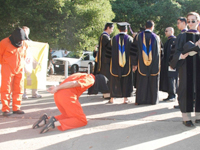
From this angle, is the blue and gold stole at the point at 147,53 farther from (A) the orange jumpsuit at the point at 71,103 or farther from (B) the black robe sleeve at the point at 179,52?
(A) the orange jumpsuit at the point at 71,103

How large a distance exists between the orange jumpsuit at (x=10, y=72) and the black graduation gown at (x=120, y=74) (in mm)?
2419

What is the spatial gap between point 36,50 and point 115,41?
106 inches

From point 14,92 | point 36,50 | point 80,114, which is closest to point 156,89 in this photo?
point 80,114

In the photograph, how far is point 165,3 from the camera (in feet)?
73.2

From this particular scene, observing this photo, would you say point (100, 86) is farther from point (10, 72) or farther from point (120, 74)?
point (120, 74)

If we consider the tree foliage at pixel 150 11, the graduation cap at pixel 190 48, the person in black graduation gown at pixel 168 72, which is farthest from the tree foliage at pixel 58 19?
the tree foliage at pixel 150 11

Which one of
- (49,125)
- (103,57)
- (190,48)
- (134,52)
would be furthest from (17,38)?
(190,48)

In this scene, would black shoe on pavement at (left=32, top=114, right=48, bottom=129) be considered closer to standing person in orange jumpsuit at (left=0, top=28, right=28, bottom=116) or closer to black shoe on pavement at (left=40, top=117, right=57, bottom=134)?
black shoe on pavement at (left=40, top=117, right=57, bottom=134)

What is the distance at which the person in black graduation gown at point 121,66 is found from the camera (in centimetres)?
677

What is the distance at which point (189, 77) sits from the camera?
4641 mm

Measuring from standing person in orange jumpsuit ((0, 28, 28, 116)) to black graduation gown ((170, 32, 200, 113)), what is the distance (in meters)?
3.37

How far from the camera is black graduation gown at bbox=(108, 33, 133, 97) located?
6801 mm

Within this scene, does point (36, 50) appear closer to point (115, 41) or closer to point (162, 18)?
point (115, 41)

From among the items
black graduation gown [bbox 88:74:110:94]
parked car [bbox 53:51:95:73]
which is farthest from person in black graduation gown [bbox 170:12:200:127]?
parked car [bbox 53:51:95:73]
